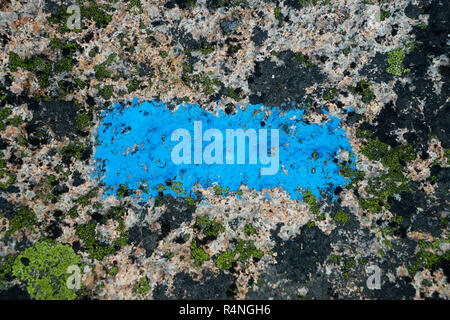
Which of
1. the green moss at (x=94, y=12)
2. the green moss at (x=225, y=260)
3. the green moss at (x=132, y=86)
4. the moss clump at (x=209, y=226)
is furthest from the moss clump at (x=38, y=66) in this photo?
the green moss at (x=225, y=260)

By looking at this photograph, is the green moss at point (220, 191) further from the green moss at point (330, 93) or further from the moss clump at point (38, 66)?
the moss clump at point (38, 66)

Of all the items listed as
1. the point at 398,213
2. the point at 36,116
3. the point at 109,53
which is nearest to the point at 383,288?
the point at 398,213

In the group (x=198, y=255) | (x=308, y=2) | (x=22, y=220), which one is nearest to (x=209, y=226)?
(x=198, y=255)

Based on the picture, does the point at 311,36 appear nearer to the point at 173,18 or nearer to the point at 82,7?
the point at 173,18

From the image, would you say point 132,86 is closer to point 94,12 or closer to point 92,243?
point 94,12

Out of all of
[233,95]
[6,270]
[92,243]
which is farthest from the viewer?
[233,95]

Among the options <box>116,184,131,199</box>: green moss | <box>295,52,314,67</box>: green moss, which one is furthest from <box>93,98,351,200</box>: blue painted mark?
<box>295,52,314,67</box>: green moss
